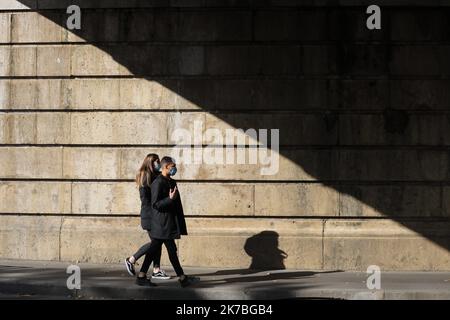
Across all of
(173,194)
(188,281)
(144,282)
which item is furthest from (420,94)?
(144,282)

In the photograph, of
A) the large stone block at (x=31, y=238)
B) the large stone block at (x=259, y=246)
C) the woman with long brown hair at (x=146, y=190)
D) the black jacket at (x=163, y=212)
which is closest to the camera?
the black jacket at (x=163, y=212)

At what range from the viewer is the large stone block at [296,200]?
615 inches

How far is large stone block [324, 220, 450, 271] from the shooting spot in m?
15.3

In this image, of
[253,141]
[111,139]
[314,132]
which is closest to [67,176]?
[111,139]

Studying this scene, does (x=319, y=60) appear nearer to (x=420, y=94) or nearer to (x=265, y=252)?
(x=420, y=94)

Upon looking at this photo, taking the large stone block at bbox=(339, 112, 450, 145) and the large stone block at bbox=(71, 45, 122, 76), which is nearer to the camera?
the large stone block at bbox=(339, 112, 450, 145)

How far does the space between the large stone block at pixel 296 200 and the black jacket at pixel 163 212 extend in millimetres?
2674

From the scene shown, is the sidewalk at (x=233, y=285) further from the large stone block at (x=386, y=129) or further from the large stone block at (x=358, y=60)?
the large stone block at (x=358, y=60)

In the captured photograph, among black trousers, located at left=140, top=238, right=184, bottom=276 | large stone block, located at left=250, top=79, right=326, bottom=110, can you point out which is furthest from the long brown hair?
large stone block, located at left=250, top=79, right=326, bottom=110

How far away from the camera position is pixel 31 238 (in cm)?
1602

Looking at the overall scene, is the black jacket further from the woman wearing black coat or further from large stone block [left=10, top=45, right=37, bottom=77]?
large stone block [left=10, top=45, right=37, bottom=77]

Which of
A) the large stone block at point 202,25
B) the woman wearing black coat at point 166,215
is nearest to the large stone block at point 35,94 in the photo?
the large stone block at point 202,25

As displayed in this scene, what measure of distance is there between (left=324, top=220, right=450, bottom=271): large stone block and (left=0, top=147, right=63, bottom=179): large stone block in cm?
489

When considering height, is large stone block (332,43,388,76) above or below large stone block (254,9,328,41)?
below
